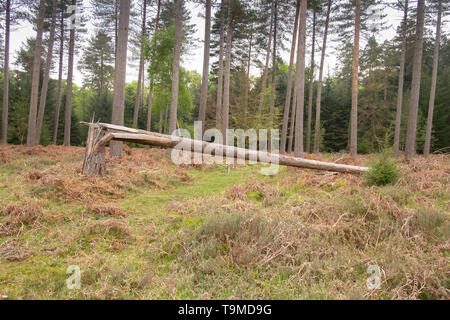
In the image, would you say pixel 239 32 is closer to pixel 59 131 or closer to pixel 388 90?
pixel 388 90

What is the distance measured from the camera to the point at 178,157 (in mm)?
Answer: 13852

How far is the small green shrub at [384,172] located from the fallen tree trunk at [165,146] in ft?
3.84

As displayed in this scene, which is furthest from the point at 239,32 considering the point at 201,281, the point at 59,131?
the point at 59,131

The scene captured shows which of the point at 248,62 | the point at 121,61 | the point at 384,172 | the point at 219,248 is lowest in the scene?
the point at 219,248

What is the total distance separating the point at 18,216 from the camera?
4258 millimetres

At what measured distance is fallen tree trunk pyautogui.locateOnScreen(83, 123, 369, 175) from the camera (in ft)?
23.5

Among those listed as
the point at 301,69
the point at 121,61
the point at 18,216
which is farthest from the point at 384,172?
the point at 121,61

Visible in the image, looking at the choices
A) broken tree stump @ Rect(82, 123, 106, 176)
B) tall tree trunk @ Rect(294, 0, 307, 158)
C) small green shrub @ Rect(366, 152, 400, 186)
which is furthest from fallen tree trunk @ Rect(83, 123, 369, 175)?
tall tree trunk @ Rect(294, 0, 307, 158)

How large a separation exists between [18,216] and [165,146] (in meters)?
4.19

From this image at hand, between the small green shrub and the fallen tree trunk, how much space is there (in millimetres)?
1171

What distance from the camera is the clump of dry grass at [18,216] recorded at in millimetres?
4016

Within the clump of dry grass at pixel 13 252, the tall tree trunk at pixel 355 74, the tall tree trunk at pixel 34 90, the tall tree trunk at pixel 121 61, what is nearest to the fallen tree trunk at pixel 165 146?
the clump of dry grass at pixel 13 252

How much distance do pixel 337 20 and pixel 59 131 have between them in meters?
31.6

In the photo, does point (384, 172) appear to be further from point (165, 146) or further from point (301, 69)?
point (301, 69)
